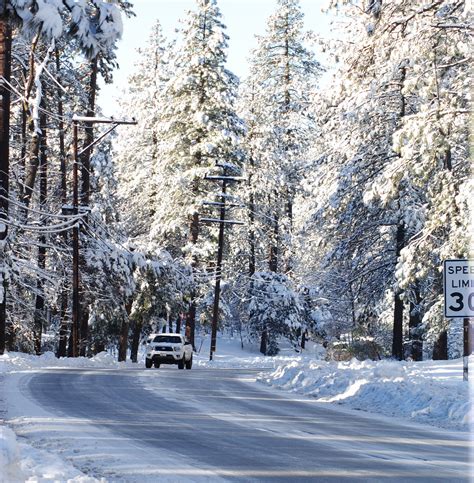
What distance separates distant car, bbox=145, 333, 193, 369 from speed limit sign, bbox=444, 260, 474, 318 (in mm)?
19485

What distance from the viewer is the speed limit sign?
1625cm

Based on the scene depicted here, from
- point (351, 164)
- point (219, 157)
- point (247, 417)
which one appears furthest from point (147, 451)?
point (219, 157)

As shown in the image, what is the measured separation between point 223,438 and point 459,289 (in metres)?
6.96

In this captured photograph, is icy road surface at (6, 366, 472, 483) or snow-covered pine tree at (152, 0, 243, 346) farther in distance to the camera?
snow-covered pine tree at (152, 0, 243, 346)

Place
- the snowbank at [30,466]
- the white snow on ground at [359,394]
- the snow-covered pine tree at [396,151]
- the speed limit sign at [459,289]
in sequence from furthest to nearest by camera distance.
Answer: the snow-covered pine tree at [396,151] → the speed limit sign at [459,289] → the white snow on ground at [359,394] → the snowbank at [30,466]

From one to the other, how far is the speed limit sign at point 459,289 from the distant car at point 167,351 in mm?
19485

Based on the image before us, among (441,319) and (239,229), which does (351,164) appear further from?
(239,229)

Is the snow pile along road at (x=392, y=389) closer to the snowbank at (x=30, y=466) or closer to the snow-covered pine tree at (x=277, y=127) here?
the snowbank at (x=30, y=466)

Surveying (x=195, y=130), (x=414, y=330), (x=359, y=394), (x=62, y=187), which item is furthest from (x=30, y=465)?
(x=195, y=130)

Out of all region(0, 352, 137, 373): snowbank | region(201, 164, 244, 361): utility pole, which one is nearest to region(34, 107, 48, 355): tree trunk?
region(0, 352, 137, 373): snowbank

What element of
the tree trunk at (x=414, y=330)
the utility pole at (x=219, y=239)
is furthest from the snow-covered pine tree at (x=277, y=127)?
the tree trunk at (x=414, y=330)

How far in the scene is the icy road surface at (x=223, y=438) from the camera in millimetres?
8906

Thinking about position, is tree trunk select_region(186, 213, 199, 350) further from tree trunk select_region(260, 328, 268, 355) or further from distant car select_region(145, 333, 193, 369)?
distant car select_region(145, 333, 193, 369)

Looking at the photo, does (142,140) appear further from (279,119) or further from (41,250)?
(41,250)
